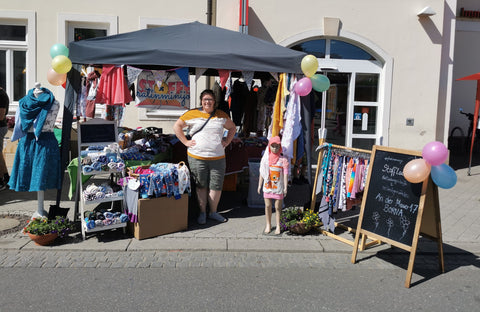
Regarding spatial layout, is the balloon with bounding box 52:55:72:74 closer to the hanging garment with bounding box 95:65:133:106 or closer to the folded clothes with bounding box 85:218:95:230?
the hanging garment with bounding box 95:65:133:106

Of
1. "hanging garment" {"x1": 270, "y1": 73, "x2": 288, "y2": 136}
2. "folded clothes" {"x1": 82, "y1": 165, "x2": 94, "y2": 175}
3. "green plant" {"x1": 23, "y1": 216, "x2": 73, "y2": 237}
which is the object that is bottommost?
"green plant" {"x1": 23, "y1": 216, "x2": 73, "y2": 237}

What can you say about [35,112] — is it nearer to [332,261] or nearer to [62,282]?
[62,282]

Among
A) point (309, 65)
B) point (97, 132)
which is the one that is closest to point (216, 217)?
point (97, 132)

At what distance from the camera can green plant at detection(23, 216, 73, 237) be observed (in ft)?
16.3

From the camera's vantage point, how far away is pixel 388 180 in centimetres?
474

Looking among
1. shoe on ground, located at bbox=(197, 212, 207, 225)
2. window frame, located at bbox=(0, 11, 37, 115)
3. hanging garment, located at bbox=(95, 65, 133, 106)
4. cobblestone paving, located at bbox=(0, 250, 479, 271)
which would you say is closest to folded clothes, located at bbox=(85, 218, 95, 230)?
cobblestone paving, located at bbox=(0, 250, 479, 271)

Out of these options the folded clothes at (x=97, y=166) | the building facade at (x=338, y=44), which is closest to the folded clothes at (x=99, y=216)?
the folded clothes at (x=97, y=166)

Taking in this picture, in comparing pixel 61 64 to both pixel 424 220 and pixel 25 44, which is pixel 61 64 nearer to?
pixel 424 220

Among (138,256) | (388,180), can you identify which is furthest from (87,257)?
(388,180)

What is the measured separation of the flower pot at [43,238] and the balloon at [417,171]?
3.97 meters

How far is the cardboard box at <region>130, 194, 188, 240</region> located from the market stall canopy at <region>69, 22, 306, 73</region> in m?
1.79

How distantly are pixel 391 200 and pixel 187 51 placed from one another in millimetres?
3190

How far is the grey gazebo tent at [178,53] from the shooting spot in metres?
5.54

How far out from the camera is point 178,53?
5.75 meters
